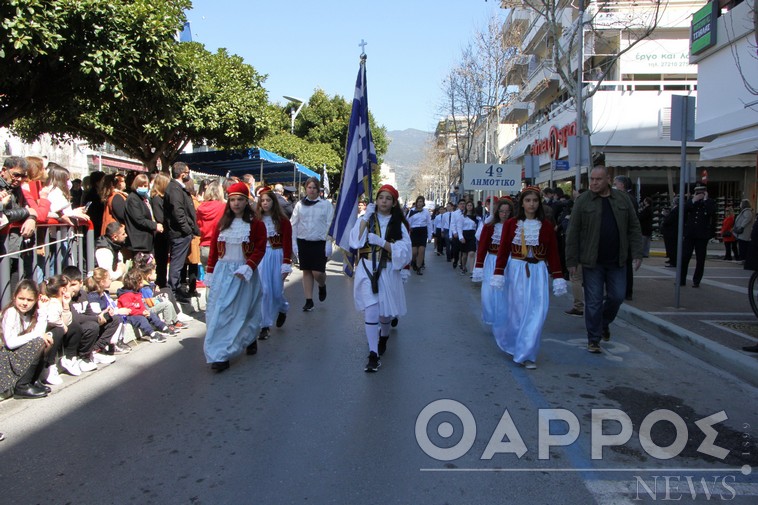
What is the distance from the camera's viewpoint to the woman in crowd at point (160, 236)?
904 centimetres

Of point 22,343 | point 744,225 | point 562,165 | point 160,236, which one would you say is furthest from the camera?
point 562,165

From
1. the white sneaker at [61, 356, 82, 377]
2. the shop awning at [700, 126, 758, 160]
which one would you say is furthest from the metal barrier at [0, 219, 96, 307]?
the shop awning at [700, 126, 758, 160]

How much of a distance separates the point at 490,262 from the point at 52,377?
5.18 metres

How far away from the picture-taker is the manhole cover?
7320 millimetres

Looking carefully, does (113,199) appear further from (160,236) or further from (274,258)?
(274,258)

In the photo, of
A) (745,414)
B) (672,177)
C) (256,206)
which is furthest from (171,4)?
(672,177)

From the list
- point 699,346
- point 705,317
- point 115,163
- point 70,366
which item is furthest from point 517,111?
point 70,366

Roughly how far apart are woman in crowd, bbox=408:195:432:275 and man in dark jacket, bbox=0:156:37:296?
31.2ft

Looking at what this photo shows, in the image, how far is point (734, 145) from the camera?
51.6ft

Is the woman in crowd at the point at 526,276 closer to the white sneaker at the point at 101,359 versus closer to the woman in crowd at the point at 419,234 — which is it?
the white sneaker at the point at 101,359

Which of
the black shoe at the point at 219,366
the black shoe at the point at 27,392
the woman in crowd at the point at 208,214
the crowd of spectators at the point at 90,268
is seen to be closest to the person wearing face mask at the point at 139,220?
the crowd of spectators at the point at 90,268

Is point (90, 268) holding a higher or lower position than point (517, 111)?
lower

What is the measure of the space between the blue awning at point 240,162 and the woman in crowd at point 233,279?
11430mm

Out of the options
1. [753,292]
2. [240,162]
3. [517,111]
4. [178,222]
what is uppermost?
[517,111]
